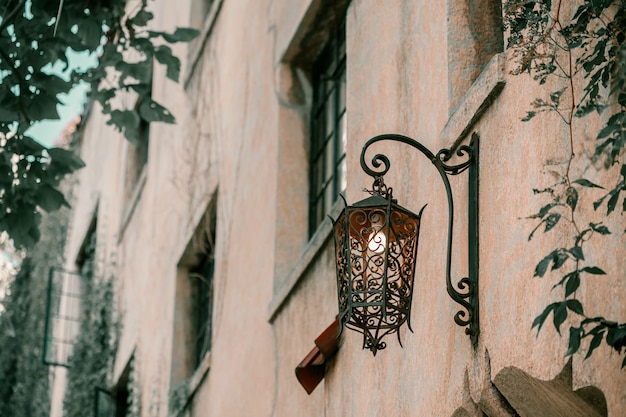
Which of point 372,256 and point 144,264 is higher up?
point 144,264

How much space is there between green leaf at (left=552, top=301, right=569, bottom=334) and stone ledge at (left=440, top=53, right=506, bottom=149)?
1.37 meters

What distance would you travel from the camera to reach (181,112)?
14414 millimetres

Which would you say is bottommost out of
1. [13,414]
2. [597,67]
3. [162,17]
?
[13,414]

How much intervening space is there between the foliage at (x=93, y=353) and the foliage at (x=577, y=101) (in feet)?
36.4

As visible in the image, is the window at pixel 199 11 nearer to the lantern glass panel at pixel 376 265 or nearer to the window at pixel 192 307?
the window at pixel 192 307

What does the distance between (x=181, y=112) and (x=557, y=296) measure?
951 centimetres

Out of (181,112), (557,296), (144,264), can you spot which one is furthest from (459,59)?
(144,264)

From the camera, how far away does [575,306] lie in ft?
16.0

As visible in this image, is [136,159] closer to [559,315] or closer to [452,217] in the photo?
[452,217]

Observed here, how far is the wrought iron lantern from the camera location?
588 centimetres

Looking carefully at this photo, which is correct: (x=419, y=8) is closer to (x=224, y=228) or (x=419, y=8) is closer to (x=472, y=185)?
(x=472, y=185)

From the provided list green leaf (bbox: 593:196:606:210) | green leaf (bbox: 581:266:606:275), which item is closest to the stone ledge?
green leaf (bbox: 593:196:606:210)

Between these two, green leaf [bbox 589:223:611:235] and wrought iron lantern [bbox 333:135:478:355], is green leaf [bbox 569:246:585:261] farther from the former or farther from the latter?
wrought iron lantern [bbox 333:135:478:355]

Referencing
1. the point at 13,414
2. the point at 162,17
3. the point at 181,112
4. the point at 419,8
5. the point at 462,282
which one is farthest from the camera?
the point at 13,414
